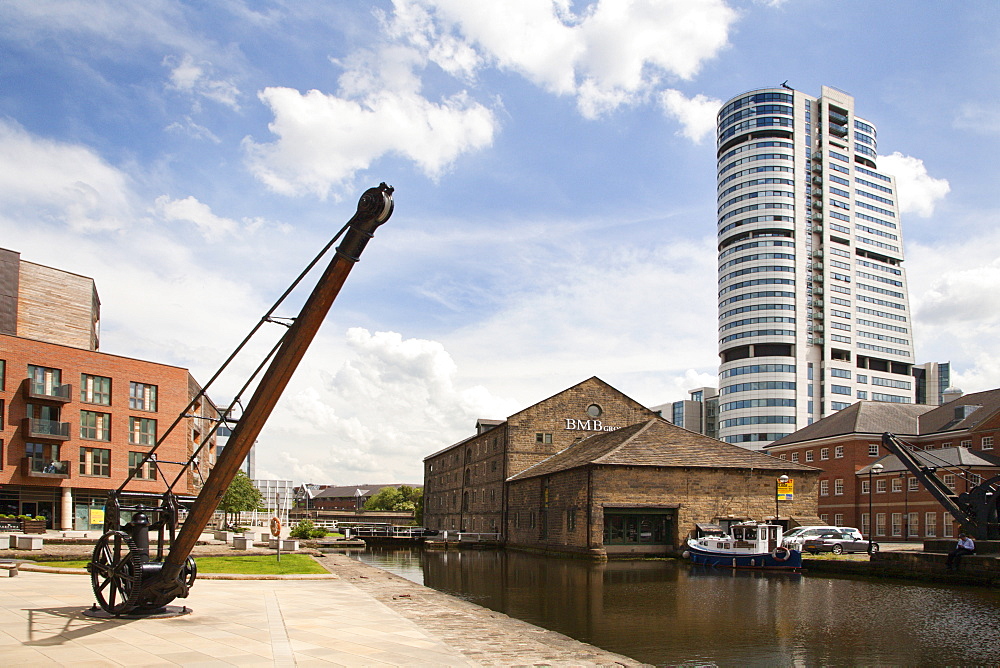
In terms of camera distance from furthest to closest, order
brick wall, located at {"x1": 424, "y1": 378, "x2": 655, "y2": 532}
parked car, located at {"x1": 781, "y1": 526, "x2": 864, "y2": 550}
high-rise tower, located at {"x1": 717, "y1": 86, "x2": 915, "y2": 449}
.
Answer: high-rise tower, located at {"x1": 717, "y1": 86, "x2": 915, "y2": 449} < brick wall, located at {"x1": 424, "y1": 378, "x2": 655, "y2": 532} < parked car, located at {"x1": 781, "y1": 526, "x2": 864, "y2": 550}

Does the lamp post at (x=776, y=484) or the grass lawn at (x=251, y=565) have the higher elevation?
the lamp post at (x=776, y=484)

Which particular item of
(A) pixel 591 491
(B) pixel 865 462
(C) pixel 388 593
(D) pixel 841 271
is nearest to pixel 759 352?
(D) pixel 841 271

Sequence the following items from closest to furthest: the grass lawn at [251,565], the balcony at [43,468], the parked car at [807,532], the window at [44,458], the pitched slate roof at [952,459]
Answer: the grass lawn at [251,565] < the parked car at [807,532] < the balcony at [43,468] < the window at [44,458] < the pitched slate roof at [952,459]

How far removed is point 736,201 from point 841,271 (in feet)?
71.3

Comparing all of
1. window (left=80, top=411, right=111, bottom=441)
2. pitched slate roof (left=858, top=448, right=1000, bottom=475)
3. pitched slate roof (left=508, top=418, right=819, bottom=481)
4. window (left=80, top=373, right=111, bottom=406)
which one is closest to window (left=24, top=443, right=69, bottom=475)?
window (left=80, top=411, right=111, bottom=441)

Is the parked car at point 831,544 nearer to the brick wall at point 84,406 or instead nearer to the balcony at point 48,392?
the brick wall at point 84,406

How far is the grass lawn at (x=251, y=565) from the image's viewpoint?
2447 centimetres

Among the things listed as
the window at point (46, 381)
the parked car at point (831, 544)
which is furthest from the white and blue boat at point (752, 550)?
the window at point (46, 381)

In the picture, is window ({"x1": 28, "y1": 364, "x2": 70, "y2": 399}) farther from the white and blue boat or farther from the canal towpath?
the white and blue boat

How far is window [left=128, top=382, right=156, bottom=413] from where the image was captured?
175ft

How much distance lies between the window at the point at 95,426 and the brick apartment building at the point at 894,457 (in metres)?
48.2

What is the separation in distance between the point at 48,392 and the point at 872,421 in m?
62.3

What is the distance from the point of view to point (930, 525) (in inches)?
2201

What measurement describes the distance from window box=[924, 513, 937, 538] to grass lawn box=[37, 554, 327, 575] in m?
45.0
